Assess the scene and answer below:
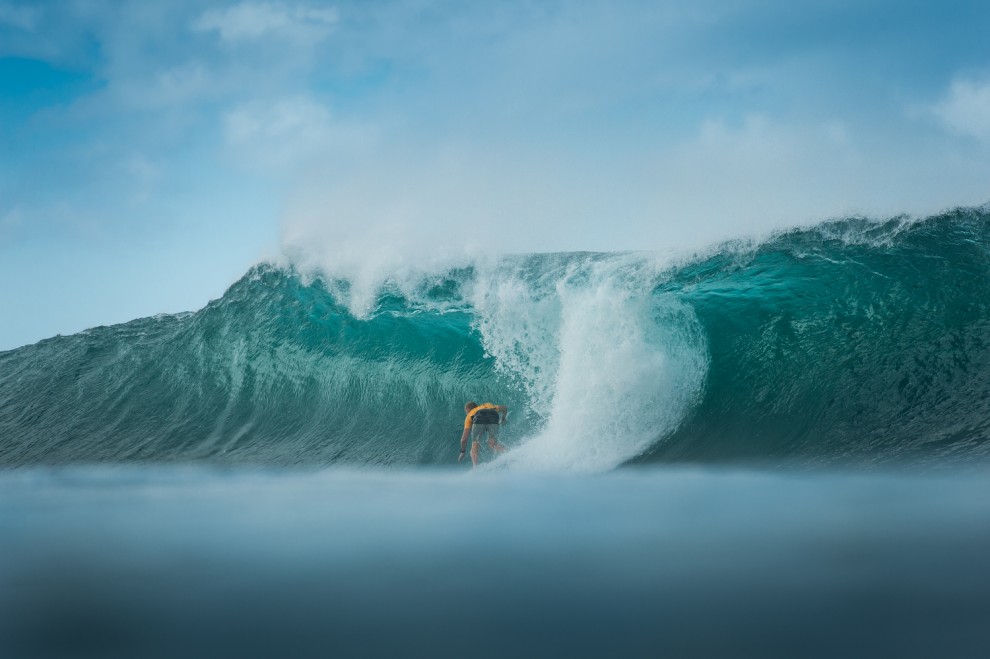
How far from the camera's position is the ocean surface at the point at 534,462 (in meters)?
2.97

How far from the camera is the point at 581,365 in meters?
8.65

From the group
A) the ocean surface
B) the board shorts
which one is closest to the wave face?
the ocean surface

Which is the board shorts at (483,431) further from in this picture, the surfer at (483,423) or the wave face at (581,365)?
the wave face at (581,365)

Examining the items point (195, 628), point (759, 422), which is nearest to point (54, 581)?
point (195, 628)

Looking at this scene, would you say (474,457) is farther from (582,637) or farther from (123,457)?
(582,637)

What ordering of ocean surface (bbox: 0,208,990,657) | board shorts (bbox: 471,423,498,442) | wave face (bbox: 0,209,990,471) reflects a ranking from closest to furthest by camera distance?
ocean surface (bbox: 0,208,990,657) < wave face (bbox: 0,209,990,471) < board shorts (bbox: 471,423,498,442)

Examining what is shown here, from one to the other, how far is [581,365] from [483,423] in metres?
1.42

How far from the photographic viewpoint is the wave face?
813 centimetres

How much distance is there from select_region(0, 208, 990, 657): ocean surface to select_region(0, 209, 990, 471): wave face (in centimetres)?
4

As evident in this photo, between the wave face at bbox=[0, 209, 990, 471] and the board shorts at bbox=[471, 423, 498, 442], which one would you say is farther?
the board shorts at bbox=[471, 423, 498, 442]

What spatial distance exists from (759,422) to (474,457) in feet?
11.0

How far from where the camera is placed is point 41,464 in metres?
10.7

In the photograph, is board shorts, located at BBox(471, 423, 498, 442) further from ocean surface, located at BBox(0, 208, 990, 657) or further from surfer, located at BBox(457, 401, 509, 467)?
ocean surface, located at BBox(0, 208, 990, 657)

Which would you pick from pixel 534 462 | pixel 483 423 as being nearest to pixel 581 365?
pixel 534 462
